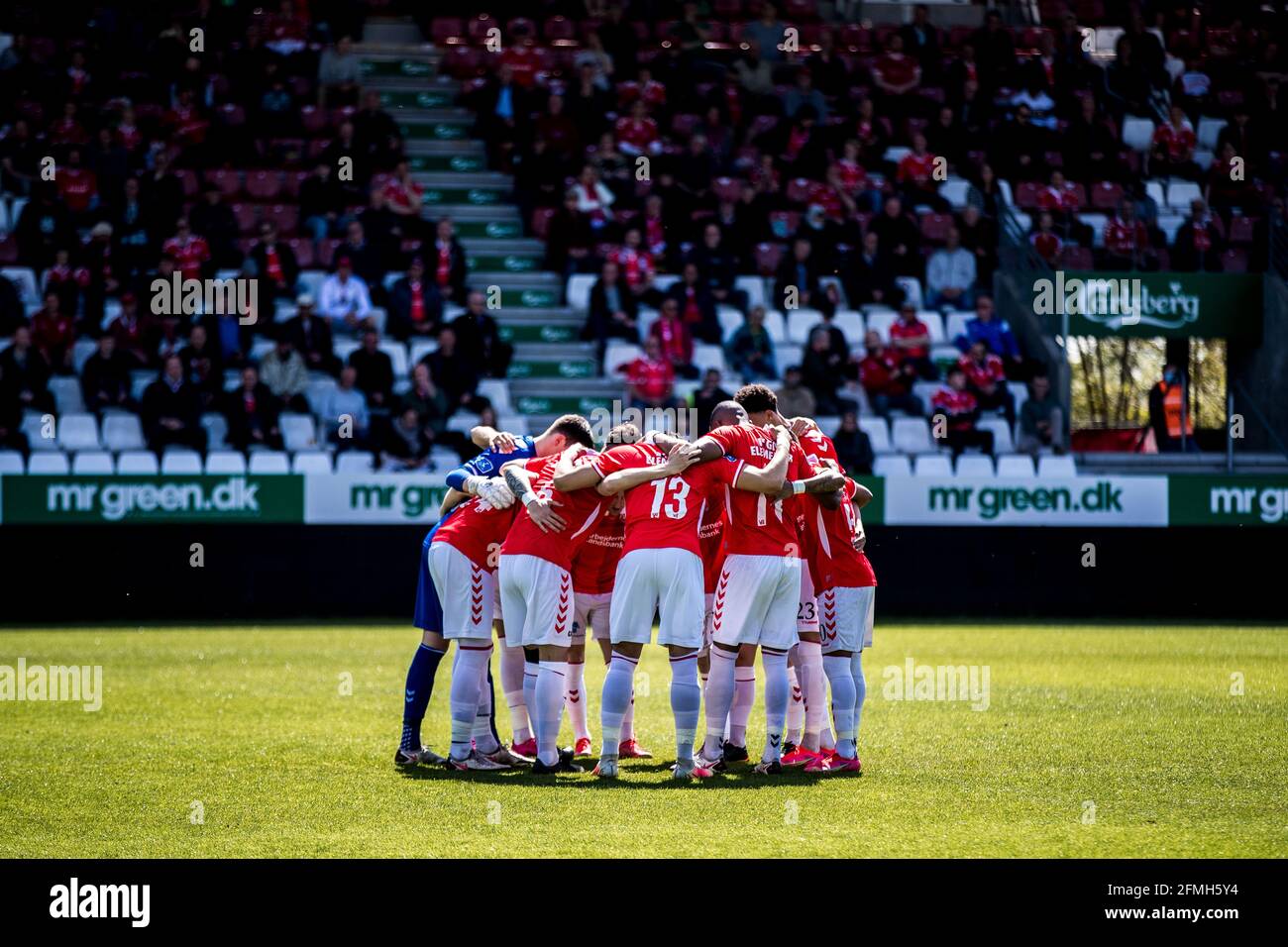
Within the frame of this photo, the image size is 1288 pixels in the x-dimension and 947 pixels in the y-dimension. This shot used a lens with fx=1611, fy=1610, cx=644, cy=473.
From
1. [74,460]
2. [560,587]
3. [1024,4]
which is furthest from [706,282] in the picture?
[560,587]

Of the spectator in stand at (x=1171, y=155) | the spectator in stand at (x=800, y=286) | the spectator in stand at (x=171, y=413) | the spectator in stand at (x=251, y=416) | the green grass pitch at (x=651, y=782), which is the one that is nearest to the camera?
the green grass pitch at (x=651, y=782)

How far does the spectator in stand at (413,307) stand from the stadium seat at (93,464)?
450 cm

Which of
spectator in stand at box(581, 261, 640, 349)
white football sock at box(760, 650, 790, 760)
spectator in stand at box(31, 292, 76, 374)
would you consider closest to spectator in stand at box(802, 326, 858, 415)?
spectator in stand at box(581, 261, 640, 349)

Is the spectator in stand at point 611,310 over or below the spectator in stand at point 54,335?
over

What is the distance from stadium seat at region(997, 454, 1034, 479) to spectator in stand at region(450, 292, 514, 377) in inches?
273

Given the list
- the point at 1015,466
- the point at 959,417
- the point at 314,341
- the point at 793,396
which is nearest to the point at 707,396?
the point at 793,396

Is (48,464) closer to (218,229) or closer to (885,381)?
(218,229)

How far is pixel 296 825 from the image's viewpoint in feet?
25.7

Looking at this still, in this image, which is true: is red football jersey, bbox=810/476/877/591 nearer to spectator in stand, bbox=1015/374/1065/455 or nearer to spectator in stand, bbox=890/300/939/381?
spectator in stand, bbox=1015/374/1065/455

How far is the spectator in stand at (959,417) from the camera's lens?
22219 millimetres

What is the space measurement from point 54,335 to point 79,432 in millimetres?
1550

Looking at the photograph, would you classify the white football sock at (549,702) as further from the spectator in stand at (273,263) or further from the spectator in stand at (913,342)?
the spectator in stand at (913,342)

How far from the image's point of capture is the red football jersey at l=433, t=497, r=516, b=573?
9930mm
